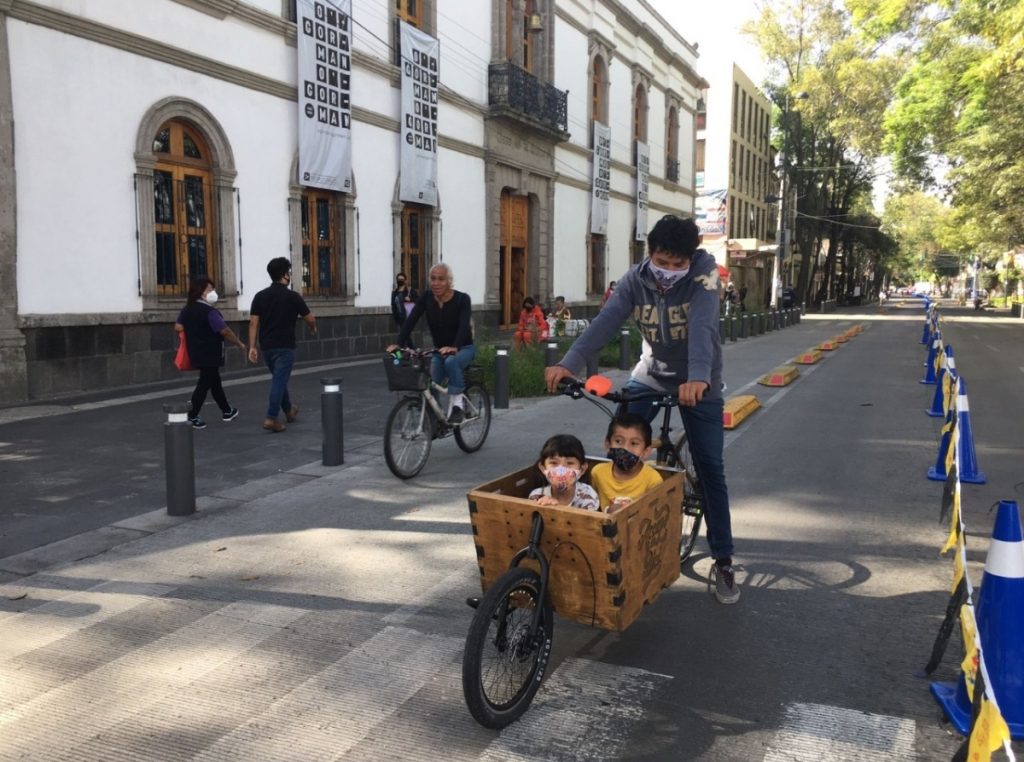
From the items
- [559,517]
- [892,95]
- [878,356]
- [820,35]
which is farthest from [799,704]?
[820,35]

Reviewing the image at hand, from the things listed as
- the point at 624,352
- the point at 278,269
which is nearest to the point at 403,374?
the point at 278,269

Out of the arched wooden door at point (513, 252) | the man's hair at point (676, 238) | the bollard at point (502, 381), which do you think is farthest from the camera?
the arched wooden door at point (513, 252)

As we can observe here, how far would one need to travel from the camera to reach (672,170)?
128 ft

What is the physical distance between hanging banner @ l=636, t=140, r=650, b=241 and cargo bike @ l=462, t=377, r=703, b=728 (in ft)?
104

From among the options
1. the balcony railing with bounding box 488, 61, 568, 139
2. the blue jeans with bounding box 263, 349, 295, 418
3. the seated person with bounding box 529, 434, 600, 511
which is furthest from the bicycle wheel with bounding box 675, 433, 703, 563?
the balcony railing with bounding box 488, 61, 568, 139

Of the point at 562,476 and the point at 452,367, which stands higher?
the point at 452,367

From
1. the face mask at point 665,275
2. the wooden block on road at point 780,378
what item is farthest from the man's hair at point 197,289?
the wooden block on road at point 780,378

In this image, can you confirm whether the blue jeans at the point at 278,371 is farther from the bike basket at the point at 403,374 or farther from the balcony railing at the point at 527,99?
the balcony railing at the point at 527,99

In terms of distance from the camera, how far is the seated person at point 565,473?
146 inches

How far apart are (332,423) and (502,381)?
12.6ft

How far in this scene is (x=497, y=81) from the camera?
882 inches

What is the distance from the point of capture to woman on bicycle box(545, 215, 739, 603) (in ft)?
13.1

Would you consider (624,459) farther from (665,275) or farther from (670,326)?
(665,275)

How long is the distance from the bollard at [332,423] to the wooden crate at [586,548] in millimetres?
4057
